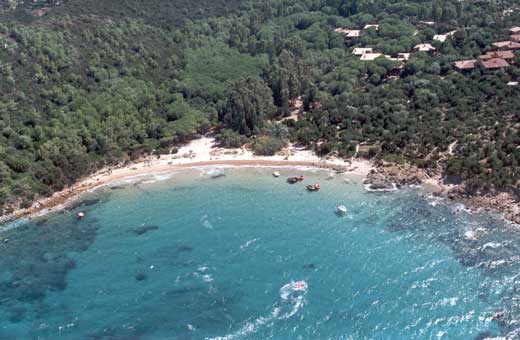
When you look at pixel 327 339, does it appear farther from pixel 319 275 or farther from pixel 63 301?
pixel 63 301

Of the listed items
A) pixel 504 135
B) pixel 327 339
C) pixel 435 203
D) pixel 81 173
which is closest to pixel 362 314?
pixel 327 339

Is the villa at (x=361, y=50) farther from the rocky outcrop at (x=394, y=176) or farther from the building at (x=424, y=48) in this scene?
the rocky outcrop at (x=394, y=176)

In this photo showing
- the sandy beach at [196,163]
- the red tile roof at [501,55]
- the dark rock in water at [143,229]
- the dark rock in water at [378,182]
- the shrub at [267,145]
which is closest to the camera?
the dark rock in water at [143,229]

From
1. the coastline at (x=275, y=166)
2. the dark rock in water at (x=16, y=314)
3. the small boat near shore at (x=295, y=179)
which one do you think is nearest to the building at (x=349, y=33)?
the coastline at (x=275, y=166)

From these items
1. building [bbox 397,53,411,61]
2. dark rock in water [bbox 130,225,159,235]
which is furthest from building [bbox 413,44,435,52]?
dark rock in water [bbox 130,225,159,235]

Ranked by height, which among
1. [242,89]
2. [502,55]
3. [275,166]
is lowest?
[275,166]

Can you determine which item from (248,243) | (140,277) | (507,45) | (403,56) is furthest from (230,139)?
(507,45)

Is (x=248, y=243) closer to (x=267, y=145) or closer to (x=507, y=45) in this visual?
(x=267, y=145)
